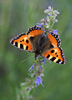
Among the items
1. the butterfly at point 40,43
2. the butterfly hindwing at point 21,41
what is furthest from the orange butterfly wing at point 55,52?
the butterfly hindwing at point 21,41

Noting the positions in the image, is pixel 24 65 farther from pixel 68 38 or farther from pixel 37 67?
pixel 37 67

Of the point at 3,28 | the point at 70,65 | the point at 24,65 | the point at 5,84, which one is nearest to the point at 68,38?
the point at 70,65

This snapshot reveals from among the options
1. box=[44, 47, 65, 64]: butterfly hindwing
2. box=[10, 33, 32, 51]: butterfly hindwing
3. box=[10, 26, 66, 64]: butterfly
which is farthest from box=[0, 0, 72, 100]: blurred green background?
box=[44, 47, 65, 64]: butterfly hindwing

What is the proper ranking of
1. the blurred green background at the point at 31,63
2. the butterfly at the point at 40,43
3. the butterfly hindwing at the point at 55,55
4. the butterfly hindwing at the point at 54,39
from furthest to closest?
the blurred green background at the point at 31,63 < the butterfly hindwing at the point at 54,39 < the butterfly at the point at 40,43 < the butterfly hindwing at the point at 55,55

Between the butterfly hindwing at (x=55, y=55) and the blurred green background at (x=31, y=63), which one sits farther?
the blurred green background at (x=31, y=63)

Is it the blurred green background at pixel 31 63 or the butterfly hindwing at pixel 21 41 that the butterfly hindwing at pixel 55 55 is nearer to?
the butterfly hindwing at pixel 21 41
